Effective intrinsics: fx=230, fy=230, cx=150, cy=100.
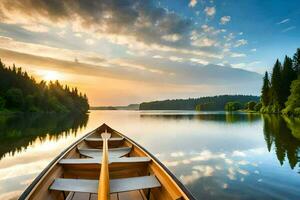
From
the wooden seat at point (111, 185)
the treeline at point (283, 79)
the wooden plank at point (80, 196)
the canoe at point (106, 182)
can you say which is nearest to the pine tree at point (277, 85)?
the treeline at point (283, 79)

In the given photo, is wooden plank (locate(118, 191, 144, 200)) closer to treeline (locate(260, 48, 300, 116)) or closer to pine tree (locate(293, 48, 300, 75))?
treeline (locate(260, 48, 300, 116))

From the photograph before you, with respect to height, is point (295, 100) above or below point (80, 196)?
above

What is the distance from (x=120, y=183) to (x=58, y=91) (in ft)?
321

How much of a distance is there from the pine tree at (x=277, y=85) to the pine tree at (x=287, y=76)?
0.81 m

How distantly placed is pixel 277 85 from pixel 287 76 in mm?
2962

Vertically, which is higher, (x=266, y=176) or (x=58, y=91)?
(x=58, y=91)

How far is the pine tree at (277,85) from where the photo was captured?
54.0 m

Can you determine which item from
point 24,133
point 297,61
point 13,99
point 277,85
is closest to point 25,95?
point 13,99

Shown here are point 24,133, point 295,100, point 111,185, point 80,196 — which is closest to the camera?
point 111,185

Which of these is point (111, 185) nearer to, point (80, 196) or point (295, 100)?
point (80, 196)

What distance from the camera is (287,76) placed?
53844mm

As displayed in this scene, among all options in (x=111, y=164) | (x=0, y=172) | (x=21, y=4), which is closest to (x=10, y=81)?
(x=21, y=4)

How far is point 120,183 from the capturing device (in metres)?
4.43

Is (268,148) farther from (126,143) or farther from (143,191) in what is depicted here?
(143,191)
